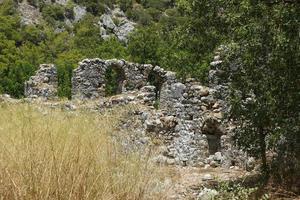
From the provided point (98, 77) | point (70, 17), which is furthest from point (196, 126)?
point (70, 17)

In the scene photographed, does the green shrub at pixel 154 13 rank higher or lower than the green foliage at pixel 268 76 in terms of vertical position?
higher

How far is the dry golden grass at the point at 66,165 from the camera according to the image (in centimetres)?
523

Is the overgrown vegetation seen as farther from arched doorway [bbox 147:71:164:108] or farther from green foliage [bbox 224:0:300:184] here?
arched doorway [bbox 147:71:164:108]

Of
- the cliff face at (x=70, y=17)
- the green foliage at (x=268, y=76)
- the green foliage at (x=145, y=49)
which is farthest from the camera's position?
the cliff face at (x=70, y=17)

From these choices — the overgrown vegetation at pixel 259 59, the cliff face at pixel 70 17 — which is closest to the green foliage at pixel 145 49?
the cliff face at pixel 70 17

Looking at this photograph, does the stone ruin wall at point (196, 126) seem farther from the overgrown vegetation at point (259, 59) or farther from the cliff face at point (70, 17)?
the cliff face at point (70, 17)

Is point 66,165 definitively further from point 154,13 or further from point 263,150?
point 154,13

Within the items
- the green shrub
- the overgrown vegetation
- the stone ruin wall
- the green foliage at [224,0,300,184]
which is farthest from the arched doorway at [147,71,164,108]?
the green shrub

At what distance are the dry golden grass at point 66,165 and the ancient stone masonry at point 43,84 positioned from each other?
1732cm

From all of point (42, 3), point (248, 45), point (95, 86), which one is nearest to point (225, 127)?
point (248, 45)

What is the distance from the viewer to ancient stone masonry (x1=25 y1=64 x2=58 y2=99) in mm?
23109

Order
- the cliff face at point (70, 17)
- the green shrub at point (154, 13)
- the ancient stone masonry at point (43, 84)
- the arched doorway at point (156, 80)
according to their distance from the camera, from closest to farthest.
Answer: the arched doorway at point (156, 80), the ancient stone masonry at point (43, 84), the cliff face at point (70, 17), the green shrub at point (154, 13)

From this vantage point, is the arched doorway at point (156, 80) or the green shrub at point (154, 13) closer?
the arched doorway at point (156, 80)

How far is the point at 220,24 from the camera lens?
1104 cm
